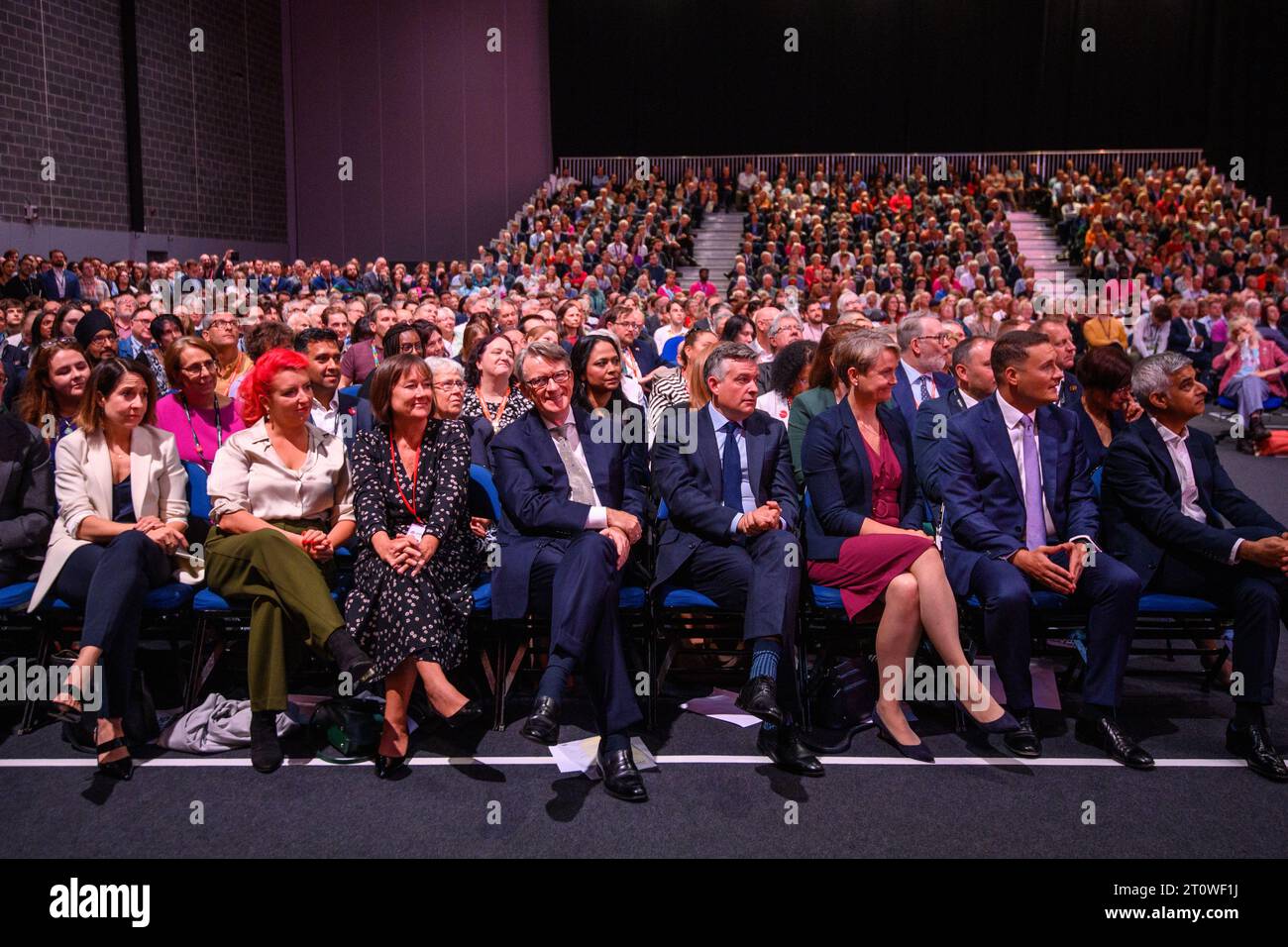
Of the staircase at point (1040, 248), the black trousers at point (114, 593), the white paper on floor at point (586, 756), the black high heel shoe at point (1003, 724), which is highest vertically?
the staircase at point (1040, 248)

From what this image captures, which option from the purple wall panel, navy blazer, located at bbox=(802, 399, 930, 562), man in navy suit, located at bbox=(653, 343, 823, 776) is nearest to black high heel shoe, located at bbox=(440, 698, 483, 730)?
man in navy suit, located at bbox=(653, 343, 823, 776)

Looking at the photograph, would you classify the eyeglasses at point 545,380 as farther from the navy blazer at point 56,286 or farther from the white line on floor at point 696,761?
the navy blazer at point 56,286

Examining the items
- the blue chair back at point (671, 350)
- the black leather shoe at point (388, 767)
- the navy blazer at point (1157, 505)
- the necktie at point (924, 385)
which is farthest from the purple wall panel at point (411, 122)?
the black leather shoe at point (388, 767)

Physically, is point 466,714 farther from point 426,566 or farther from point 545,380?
point 545,380

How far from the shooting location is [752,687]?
2828 mm

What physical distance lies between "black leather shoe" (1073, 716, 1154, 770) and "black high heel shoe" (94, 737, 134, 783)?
2.75m

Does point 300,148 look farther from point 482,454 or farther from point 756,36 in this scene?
point 482,454

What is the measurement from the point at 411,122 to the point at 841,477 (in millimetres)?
17213

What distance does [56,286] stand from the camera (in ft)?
34.7

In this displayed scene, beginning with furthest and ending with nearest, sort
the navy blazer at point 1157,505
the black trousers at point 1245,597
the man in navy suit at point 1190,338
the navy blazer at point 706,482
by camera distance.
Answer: the man in navy suit at point 1190,338 < the navy blazer at point 706,482 < the navy blazer at point 1157,505 < the black trousers at point 1245,597

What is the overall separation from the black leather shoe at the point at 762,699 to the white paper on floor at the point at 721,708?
458mm

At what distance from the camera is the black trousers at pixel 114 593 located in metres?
2.90

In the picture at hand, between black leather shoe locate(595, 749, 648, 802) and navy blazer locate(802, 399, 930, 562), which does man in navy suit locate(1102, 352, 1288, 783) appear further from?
black leather shoe locate(595, 749, 648, 802)
